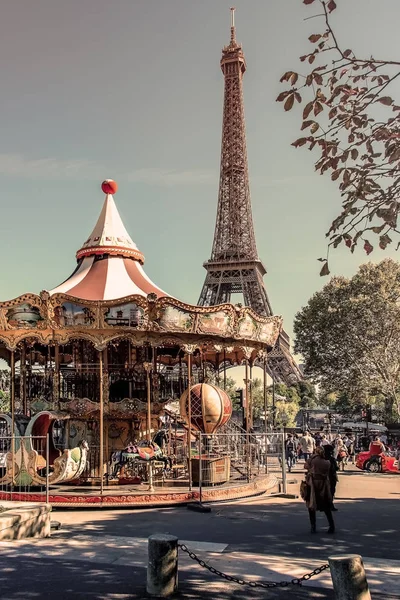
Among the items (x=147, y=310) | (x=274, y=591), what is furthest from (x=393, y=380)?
(x=274, y=591)

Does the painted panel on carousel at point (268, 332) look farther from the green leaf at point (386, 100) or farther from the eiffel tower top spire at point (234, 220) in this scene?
the eiffel tower top spire at point (234, 220)

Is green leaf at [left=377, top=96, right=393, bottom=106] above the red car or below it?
above

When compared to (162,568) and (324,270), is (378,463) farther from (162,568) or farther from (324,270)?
(324,270)

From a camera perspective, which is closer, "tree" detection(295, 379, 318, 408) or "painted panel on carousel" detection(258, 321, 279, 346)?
"painted panel on carousel" detection(258, 321, 279, 346)

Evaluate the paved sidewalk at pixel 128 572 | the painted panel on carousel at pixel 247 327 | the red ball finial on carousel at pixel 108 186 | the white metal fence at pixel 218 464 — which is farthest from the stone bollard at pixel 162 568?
the red ball finial on carousel at pixel 108 186

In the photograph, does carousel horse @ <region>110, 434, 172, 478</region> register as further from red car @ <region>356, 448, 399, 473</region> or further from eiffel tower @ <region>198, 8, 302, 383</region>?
eiffel tower @ <region>198, 8, 302, 383</region>

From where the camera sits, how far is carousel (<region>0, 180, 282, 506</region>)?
48.1 ft

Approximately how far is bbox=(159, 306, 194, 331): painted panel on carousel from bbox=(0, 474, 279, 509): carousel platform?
165 inches

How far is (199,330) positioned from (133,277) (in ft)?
14.5

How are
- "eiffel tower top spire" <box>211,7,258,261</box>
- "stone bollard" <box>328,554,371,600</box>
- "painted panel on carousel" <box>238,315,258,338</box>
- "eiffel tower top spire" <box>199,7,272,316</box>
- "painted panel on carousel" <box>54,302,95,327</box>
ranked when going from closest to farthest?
"stone bollard" <box>328,554,371,600</box>
"painted panel on carousel" <box>54,302,95,327</box>
"painted panel on carousel" <box>238,315,258,338</box>
"eiffel tower top spire" <box>199,7,272,316</box>
"eiffel tower top spire" <box>211,7,258,261</box>

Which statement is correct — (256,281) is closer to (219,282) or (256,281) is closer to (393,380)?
(219,282)

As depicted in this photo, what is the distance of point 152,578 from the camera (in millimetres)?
6820

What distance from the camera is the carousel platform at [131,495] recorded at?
13484 millimetres

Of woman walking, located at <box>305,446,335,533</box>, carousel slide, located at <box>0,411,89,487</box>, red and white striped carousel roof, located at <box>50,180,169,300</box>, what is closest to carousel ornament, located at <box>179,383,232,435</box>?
carousel slide, located at <box>0,411,89,487</box>
